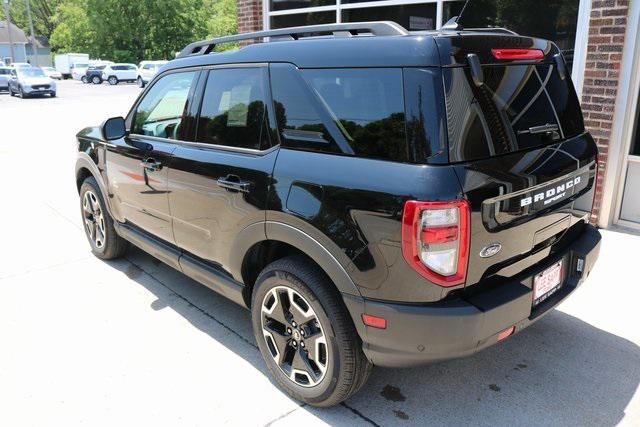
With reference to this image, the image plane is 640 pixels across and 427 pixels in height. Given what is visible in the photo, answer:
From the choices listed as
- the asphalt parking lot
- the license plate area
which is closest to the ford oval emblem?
the license plate area

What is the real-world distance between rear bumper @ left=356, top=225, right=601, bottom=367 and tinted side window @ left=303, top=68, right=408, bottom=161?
654 millimetres

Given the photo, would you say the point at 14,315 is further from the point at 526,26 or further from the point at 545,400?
the point at 526,26

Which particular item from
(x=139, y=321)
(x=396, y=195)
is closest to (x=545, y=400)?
(x=396, y=195)

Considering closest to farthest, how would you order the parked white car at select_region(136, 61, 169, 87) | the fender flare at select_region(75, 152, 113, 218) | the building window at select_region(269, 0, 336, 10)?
the fender flare at select_region(75, 152, 113, 218), the building window at select_region(269, 0, 336, 10), the parked white car at select_region(136, 61, 169, 87)

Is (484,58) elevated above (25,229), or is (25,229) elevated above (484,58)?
(484,58)

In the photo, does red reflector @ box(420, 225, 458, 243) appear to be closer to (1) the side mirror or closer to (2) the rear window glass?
(2) the rear window glass

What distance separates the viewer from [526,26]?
595 cm

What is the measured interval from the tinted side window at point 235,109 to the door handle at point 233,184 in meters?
0.19

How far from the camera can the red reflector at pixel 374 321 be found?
7.59ft

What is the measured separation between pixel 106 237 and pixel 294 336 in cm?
267

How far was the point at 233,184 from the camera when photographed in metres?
2.91

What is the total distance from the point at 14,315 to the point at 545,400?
3614mm

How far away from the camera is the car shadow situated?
2.73 m

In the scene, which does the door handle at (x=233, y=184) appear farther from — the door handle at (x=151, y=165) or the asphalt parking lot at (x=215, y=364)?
the asphalt parking lot at (x=215, y=364)
